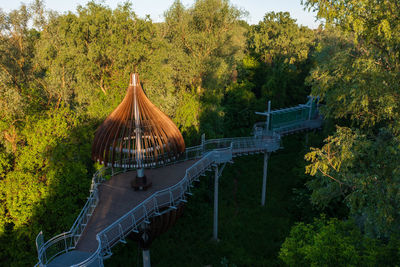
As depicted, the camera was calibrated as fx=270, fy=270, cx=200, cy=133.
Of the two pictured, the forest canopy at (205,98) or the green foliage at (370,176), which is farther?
the forest canopy at (205,98)

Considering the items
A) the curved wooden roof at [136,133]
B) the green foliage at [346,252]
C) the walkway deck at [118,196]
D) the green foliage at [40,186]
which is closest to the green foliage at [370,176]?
the green foliage at [346,252]

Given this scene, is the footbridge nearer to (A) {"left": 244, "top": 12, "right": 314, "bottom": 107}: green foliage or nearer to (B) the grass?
(B) the grass

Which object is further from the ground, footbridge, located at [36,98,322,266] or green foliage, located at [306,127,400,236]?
green foliage, located at [306,127,400,236]

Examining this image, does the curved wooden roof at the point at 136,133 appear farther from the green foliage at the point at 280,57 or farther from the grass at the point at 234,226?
the green foliage at the point at 280,57

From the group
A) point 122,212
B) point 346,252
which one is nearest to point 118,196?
point 122,212

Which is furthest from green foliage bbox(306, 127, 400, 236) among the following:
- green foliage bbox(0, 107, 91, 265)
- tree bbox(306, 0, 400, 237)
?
green foliage bbox(0, 107, 91, 265)

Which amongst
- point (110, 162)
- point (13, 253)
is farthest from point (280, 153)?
point (13, 253)
